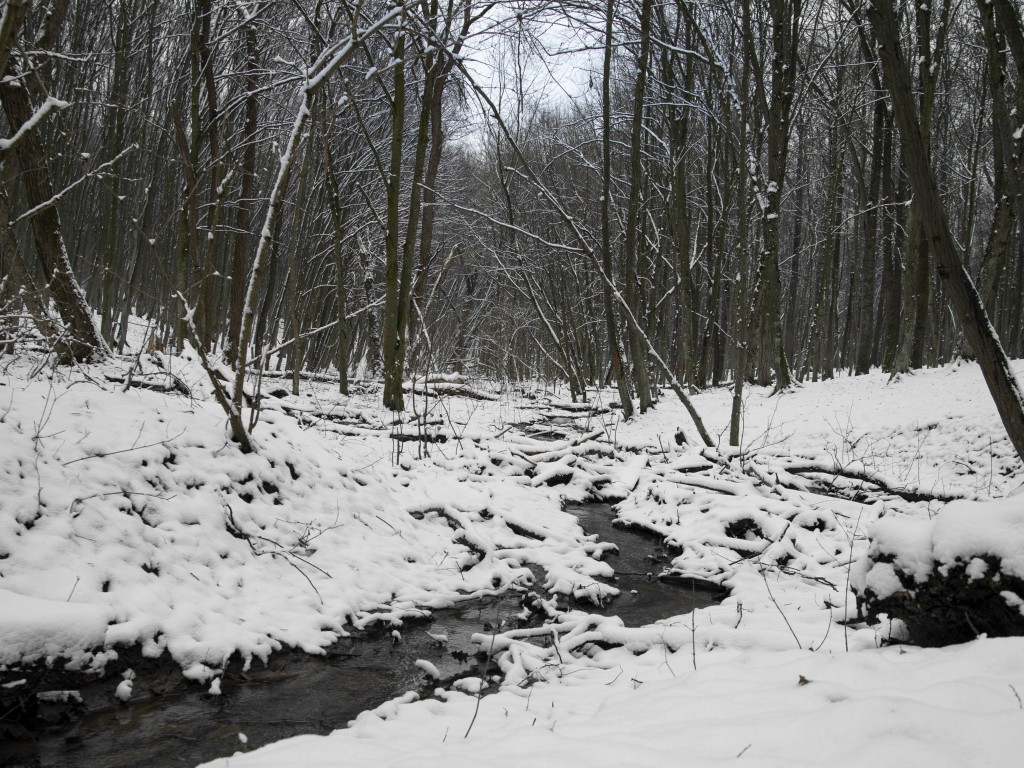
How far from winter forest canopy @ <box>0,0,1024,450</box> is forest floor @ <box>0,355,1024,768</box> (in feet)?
2.81

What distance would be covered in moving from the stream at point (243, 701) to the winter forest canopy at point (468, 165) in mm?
1968

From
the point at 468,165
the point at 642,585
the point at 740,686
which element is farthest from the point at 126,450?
the point at 468,165

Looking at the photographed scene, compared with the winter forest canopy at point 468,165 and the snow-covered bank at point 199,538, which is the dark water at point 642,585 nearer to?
the snow-covered bank at point 199,538

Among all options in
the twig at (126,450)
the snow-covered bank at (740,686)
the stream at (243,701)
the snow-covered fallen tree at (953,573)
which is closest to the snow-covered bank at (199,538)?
the twig at (126,450)

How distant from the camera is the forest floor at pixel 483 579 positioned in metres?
1.92

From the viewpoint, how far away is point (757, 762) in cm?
163

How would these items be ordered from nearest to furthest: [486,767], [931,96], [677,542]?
[486,767] < [677,542] < [931,96]

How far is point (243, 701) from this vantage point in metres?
2.69

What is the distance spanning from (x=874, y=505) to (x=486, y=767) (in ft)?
16.6

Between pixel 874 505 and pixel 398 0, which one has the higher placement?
pixel 398 0

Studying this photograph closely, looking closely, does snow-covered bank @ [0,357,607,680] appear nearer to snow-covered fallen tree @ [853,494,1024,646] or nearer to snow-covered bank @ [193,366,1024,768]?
snow-covered bank @ [193,366,1024,768]

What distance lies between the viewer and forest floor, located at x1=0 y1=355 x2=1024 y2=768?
192cm

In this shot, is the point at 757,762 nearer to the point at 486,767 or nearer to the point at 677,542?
the point at 486,767

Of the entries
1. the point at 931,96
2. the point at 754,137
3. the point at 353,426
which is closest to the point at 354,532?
the point at 353,426
